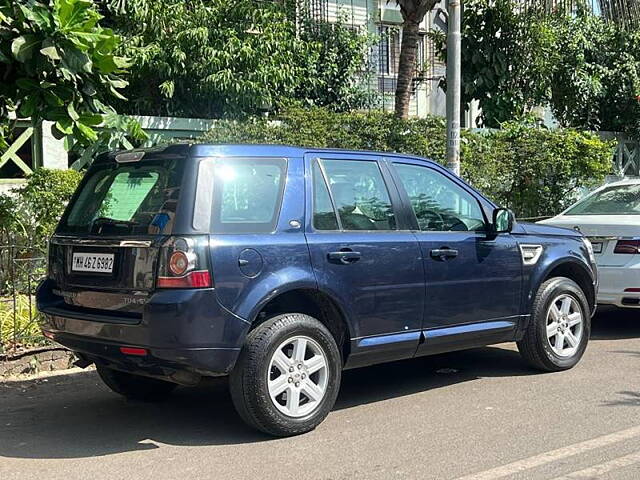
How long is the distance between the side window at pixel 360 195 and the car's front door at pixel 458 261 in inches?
8.1

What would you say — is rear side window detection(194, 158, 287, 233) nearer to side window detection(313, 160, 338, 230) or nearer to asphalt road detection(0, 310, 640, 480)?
side window detection(313, 160, 338, 230)

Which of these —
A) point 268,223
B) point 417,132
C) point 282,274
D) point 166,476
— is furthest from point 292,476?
point 417,132

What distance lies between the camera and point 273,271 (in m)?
5.03

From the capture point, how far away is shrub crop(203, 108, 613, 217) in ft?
35.8

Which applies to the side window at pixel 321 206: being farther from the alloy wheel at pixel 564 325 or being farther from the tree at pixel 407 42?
the tree at pixel 407 42

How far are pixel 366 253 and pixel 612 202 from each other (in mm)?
4866

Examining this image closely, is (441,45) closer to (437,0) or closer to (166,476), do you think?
(437,0)

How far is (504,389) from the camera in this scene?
637 centimetres

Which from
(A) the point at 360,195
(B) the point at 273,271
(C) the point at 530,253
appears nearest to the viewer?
(B) the point at 273,271

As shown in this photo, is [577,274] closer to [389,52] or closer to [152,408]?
[152,408]

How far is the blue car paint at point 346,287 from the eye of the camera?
15.6 feet

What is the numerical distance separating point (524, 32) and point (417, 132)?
532cm

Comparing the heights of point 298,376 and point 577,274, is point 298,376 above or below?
below

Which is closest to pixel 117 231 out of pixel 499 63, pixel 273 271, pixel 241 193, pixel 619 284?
pixel 241 193
